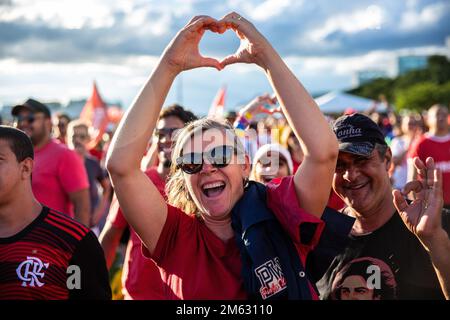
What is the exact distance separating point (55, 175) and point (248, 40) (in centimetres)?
320

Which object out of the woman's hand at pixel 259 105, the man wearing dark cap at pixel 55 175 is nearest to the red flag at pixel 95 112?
the man wearing dark cap at pixel 55 175

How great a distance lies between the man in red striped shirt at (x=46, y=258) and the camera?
2.90 metres

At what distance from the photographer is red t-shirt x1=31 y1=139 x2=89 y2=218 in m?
5.33

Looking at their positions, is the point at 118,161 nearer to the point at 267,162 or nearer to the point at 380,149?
the point at 380,149

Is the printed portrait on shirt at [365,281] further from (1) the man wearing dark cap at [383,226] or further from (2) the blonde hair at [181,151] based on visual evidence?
(2) the blonde hair at [181,151]

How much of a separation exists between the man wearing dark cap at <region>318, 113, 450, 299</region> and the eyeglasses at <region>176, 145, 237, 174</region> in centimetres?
71

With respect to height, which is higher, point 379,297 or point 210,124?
point 210,124

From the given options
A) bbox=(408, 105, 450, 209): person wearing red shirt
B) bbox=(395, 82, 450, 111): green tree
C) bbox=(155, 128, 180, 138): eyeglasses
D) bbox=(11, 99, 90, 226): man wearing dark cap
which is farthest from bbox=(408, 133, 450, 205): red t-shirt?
bbox=(395, 82, 450, 111): green tree

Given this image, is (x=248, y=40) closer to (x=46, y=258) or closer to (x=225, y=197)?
(x=225, y=197)

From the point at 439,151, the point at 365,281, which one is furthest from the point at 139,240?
the point at 439,151

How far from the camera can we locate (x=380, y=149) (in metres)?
3.32
